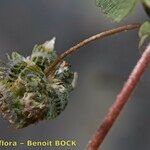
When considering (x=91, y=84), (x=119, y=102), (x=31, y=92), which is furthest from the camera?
(x=91, y=84)

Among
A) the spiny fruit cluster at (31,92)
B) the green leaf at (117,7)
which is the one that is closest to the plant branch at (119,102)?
the green leaf at (117,7)

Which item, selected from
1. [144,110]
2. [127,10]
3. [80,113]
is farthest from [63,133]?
[127,10]

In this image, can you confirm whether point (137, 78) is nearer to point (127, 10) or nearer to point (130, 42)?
point (127, 10)

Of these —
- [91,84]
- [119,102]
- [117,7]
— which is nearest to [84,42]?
[117,7]

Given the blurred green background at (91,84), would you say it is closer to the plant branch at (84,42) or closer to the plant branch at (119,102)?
the plant branch at (84,42)

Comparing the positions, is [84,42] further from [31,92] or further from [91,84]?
[91,84]
